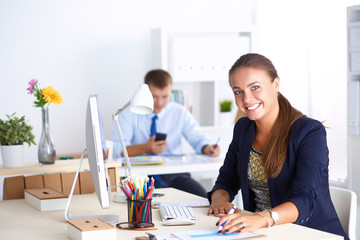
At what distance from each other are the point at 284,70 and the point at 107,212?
144 inches

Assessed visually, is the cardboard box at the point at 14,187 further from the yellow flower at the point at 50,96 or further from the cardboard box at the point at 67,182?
the yellow flower at the point at 50,96

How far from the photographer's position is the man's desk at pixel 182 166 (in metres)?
3.69

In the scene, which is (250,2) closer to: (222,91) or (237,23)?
(237,23)

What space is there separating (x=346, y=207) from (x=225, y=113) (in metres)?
2.89

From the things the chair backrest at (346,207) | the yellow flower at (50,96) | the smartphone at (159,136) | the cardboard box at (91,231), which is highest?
the yellow flower at (50,96)

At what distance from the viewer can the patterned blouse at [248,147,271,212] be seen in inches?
90.7

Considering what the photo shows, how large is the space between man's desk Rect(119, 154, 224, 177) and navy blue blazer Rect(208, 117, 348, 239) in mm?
1407

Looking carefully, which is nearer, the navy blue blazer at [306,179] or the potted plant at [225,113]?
the navy blue blazer at [306,179]

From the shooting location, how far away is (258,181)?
7.61 feet

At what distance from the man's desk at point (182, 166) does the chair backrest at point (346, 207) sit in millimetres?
1546

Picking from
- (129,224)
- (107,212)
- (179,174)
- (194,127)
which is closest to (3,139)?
(107,212)

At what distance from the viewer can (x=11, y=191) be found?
2652 millimetres

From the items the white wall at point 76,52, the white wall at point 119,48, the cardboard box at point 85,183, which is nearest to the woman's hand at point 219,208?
the cardboard box at point 85,183

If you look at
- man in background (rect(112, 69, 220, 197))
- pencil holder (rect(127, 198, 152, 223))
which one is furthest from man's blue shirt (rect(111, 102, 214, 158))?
pencil holder (rect(127, 198, 152, 223))
